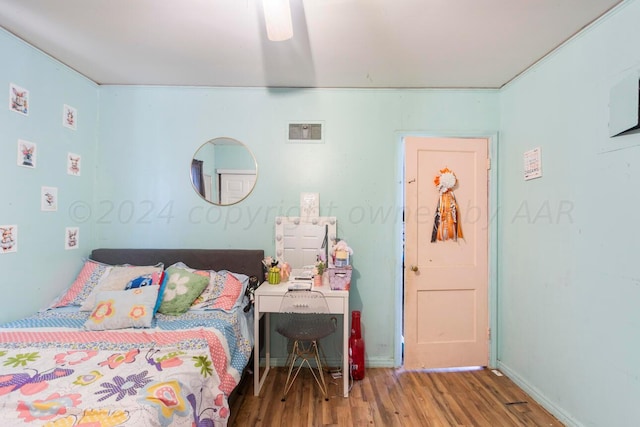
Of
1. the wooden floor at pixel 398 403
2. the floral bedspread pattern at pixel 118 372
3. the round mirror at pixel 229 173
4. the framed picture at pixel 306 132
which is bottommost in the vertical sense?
the wooden floor at pixel 398 403

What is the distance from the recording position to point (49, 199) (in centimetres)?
215

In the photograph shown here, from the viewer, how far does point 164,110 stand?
259cm

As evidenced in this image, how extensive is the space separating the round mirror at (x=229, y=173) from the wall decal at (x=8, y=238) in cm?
121

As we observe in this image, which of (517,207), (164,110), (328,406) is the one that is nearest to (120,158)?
(164,110)

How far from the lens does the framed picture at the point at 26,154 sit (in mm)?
1947

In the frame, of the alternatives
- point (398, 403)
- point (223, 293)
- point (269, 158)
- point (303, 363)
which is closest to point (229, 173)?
point (269, 158)

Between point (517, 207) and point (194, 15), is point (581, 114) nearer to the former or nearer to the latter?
point (517, 207)

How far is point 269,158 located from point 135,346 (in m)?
1.73

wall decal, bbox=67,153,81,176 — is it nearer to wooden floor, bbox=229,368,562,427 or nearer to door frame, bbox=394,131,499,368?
wooden floor, bbox=229,368,562,427

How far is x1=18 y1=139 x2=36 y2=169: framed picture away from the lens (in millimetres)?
1947

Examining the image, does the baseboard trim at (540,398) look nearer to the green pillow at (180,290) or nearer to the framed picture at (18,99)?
the green pillow at (180,290)

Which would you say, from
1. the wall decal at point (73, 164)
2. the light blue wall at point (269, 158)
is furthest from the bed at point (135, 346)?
the wall decal at point (73, 164)

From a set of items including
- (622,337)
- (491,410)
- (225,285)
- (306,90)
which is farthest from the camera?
(306,90)

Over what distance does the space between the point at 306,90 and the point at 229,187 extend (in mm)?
1150
